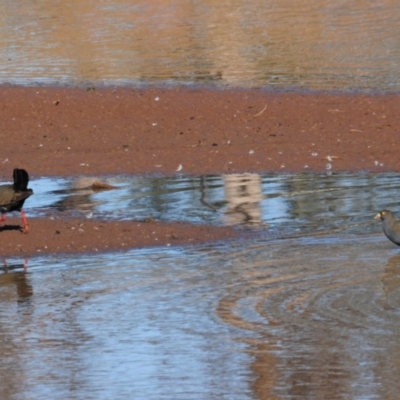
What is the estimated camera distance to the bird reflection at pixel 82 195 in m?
12.0

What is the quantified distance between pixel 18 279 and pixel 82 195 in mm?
3589

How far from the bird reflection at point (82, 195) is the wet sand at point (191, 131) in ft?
1.99

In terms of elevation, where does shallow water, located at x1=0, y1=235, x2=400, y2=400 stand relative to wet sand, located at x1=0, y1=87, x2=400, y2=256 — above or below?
below

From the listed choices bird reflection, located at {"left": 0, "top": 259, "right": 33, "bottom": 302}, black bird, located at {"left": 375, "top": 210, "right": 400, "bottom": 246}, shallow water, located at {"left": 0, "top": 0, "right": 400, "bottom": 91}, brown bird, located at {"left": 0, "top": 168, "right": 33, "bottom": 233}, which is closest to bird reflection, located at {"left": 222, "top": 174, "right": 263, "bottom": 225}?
black bird, located at {"left": 375, "top": 210, "right": 400, "bottom": 246}

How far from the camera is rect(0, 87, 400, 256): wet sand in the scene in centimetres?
1420

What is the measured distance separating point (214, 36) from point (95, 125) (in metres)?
11.4

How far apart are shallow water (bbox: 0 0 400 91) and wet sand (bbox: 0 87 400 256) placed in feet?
5.45

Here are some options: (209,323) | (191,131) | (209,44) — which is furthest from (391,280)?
(209,44)

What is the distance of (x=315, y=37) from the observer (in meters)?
25.8

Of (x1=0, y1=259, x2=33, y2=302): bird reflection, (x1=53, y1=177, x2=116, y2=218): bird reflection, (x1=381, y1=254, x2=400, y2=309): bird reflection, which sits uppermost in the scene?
(x1=53, y1=177, x2=116, y2=218): bird reflection

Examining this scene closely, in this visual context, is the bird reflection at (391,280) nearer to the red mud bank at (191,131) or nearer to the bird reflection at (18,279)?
the bird reflection at (18,279)

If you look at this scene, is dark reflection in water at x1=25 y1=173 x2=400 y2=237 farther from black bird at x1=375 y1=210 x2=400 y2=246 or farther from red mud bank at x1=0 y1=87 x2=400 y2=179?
black bird at x1=375 y1=210 x2=400 y2=246

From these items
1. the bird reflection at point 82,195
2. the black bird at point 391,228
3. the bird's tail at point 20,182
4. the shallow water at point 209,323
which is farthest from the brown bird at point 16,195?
the black bird at point 391,228

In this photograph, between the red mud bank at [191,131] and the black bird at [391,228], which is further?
the red mud bank at [191,131]
